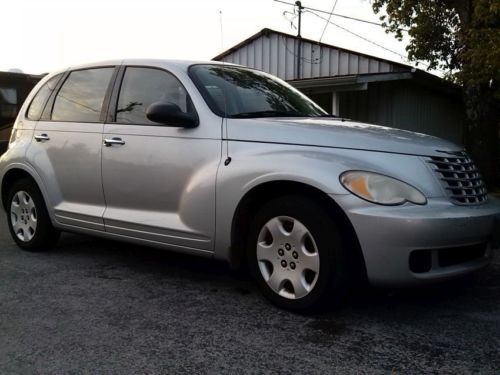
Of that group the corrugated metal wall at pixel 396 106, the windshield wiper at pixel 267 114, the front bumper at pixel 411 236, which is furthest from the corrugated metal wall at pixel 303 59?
the front bumper at pixel 411 236

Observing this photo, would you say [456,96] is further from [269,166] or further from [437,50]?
[269,166]

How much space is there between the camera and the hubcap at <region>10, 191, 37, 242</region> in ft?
17.0

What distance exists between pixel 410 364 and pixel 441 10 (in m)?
8.94

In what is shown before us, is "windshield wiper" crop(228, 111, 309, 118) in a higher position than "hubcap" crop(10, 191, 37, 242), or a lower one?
higher

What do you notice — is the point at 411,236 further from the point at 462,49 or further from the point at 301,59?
the point at 301,59

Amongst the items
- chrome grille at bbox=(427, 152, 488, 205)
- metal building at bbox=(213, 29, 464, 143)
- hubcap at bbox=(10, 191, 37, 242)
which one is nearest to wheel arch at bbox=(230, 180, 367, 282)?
chrome grille at bbox=(427, 152, 488, 205)

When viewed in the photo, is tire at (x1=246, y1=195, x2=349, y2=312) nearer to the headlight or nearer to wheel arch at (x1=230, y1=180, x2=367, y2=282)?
wheel arch at (x1=230, y1=180, x2=367, y2=282)

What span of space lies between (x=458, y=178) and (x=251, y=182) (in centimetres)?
131

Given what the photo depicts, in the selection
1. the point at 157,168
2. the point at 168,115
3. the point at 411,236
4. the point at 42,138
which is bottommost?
the point at 411,236

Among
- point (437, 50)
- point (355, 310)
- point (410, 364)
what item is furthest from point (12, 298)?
point (437, 50)

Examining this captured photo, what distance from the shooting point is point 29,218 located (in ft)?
17.1

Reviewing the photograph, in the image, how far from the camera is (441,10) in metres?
10.2

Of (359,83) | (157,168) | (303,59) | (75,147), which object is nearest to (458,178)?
(157,168)

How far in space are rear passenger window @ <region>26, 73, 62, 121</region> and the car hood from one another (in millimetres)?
2281
